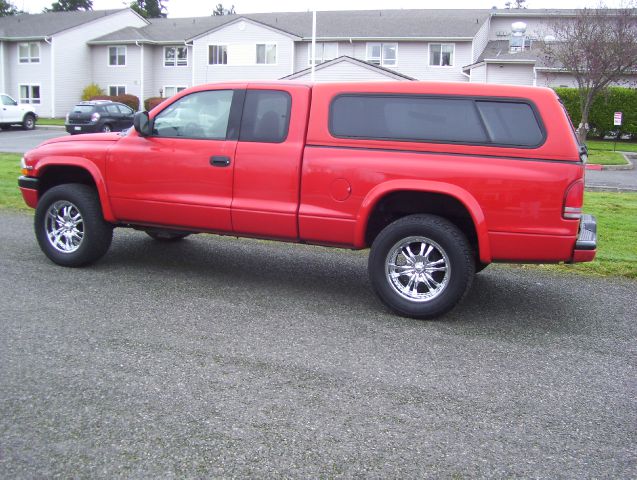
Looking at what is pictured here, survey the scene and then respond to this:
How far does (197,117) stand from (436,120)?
233cm

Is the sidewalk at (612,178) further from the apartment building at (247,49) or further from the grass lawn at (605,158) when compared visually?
the apartment building at (247,49)

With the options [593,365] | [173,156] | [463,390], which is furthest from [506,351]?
[173,156]

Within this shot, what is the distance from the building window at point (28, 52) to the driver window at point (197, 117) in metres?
45.1

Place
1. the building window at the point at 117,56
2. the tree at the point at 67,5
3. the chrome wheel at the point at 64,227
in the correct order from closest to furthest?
1. the chrome wheel at the point at 64,227
2. the building window at the point at 117,56
3. the tree at the point at 67,5

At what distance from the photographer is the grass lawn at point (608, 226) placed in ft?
24.4

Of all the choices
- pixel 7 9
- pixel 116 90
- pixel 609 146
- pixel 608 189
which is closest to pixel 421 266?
pixel 608 189

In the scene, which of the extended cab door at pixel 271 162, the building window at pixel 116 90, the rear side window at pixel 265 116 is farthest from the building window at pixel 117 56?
the extended cab door at pixel 271 162

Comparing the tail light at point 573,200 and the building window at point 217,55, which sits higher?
the building window at point 217,55

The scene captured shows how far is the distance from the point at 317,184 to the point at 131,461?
124 inches

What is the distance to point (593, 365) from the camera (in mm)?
4633

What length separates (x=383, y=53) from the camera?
41.3m

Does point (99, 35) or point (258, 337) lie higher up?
point (99, 35)

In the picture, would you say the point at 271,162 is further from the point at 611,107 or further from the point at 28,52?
the point at 28,52

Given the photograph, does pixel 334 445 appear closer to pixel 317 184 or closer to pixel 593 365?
pixel 593 365
